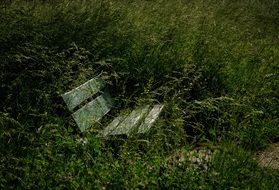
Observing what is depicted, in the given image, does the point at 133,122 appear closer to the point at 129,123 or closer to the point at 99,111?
the point at 129,123

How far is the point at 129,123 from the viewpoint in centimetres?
449

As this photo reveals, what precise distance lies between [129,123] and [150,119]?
26cm

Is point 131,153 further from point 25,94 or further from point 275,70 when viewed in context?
point 275,70

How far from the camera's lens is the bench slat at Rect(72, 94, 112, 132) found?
446 cm

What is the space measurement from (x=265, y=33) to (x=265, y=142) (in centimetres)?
457

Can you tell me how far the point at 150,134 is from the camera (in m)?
4.29

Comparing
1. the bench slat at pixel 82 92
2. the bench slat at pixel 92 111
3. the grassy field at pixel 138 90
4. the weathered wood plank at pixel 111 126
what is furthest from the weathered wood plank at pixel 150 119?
the bench slat at pixel 82 92

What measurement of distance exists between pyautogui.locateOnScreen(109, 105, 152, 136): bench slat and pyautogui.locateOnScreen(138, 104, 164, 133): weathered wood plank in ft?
0.23

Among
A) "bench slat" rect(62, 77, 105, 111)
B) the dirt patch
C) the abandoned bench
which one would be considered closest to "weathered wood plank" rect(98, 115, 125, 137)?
the abandoned bench

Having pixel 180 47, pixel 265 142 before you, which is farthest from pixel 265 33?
pixel 265 142

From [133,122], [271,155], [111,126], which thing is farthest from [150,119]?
[271,155]

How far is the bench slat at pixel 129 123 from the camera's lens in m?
4.27

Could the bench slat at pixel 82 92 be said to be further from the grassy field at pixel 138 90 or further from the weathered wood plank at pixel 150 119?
the weathered wood plank at pixel 150 119

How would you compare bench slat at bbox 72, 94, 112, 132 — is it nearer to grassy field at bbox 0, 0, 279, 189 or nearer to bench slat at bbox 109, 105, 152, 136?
grassy field at bbox 0, 0, 279, 189
